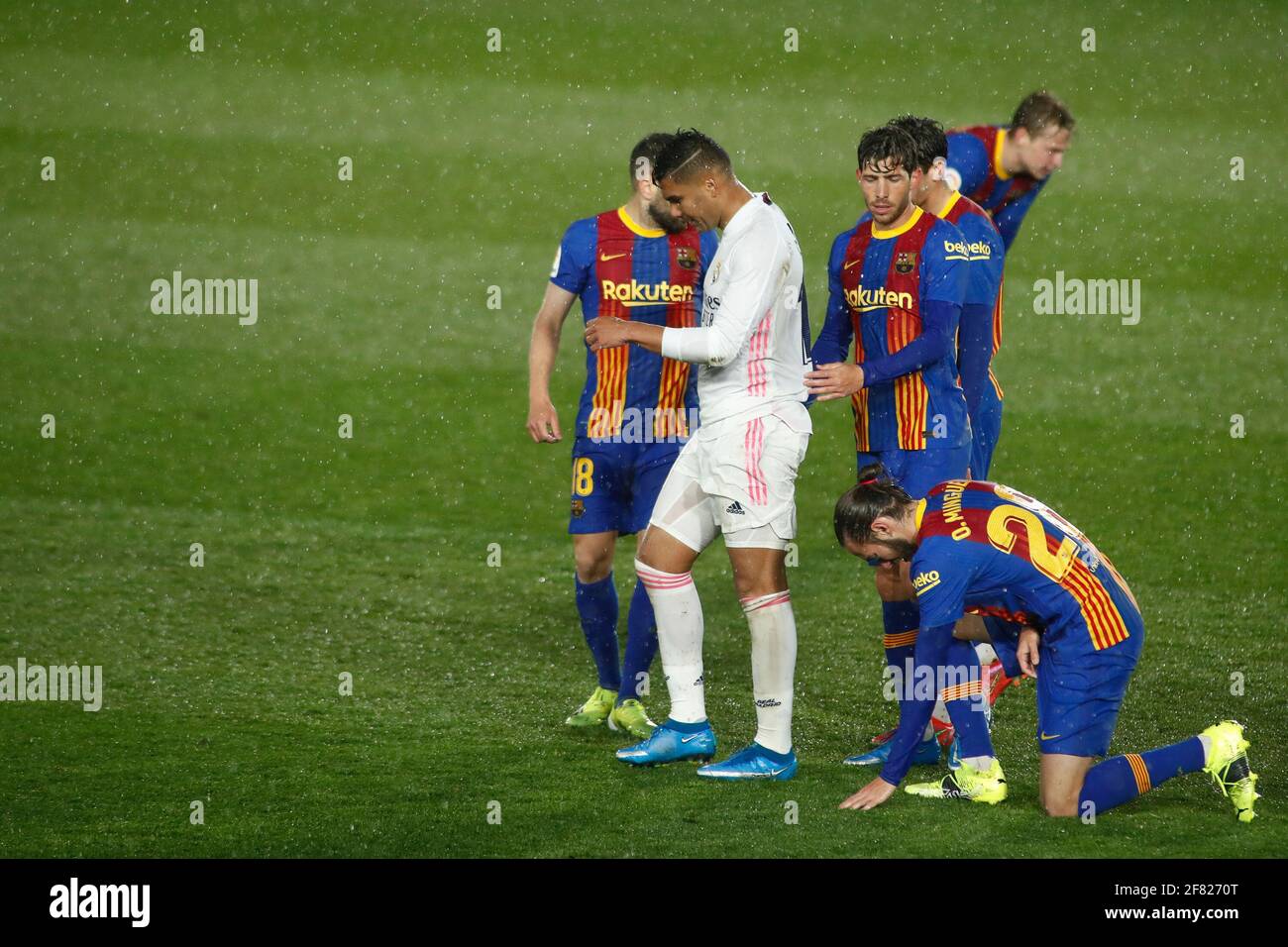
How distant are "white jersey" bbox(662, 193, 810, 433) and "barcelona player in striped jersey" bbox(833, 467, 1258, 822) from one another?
0.60 m

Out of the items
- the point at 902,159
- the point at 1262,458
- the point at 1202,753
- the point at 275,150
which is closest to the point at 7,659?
the point at 902,159

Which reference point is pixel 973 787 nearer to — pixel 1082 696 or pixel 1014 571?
pixel 1082 696

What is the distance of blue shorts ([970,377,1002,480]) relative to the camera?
22.4 ft

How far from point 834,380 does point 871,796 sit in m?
1.38

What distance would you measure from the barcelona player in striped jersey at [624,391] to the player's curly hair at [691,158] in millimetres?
756

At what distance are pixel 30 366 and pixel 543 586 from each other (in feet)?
16.1

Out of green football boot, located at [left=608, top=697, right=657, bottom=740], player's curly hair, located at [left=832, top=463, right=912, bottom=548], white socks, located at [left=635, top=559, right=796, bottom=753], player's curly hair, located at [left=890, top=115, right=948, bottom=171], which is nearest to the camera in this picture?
player's curly hair, located at [left=832, top=463, right=912, bottom=548]

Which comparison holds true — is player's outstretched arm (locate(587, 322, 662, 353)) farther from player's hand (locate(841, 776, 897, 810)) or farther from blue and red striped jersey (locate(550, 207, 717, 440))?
player's hand (locate(841, 776, 897, 810))

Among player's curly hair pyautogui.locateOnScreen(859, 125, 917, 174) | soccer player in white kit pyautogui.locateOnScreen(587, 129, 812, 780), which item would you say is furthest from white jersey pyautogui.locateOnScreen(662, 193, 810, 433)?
player's curly hair pyautogui.locateOnScreen(859, 125, 917, 174)

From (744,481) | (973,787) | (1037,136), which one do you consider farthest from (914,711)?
(1037,136)

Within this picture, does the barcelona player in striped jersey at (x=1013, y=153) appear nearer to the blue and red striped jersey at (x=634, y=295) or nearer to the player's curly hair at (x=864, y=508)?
the blue and red striped jersey at (x=634, y=295)

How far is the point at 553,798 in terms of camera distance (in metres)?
5.57

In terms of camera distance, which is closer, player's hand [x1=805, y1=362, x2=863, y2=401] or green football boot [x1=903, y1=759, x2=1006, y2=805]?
green football boot [x1=903, y1=759, x2=1006, y2=805]

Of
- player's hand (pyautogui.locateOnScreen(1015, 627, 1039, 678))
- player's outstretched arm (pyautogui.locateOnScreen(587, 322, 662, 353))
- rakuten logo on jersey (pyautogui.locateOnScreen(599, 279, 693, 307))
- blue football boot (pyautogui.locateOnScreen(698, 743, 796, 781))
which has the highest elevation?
rakuten logo on jersey (pyautogui.locateOnScreen(599, 279, 693, 307))
